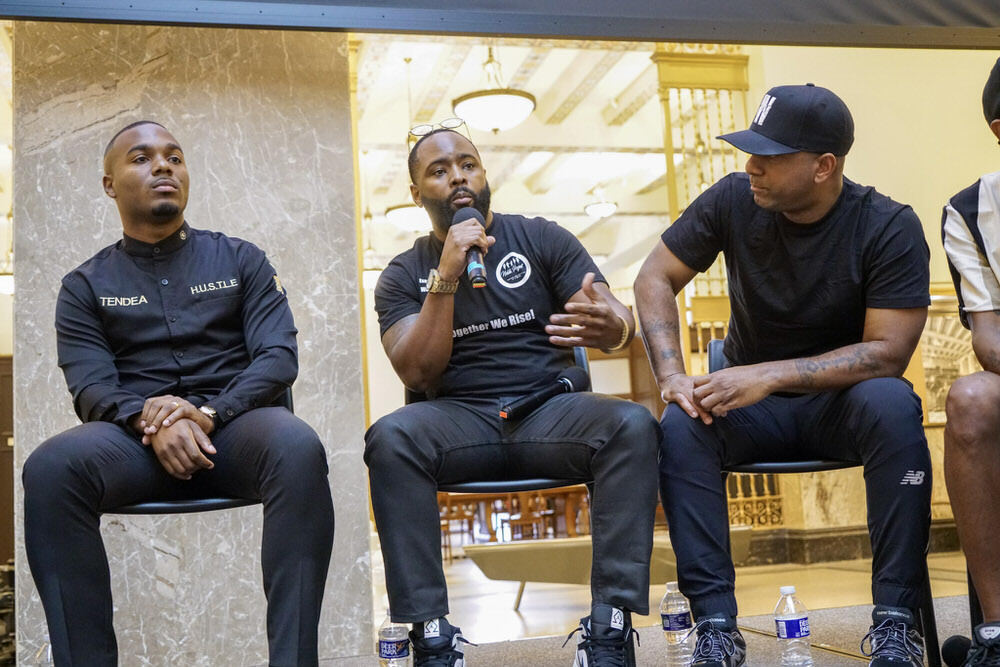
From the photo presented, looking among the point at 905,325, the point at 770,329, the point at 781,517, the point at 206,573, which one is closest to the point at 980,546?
the point at 905,325

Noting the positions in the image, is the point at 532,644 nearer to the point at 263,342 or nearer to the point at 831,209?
the point at 263,342

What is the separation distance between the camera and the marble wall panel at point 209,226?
9.51 feet

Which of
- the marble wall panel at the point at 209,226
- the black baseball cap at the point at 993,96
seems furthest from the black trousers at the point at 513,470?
the marble wall panel at the point at 209,226

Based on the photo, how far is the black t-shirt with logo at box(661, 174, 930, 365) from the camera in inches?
75.2

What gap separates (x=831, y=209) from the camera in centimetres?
197

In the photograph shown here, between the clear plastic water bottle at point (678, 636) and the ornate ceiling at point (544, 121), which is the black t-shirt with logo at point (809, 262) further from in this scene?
the ornate ceiling at point (544, 121)

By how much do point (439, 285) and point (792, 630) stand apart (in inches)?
37.3

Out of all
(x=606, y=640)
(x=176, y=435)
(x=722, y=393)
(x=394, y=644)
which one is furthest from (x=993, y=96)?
(x=176, y=435)

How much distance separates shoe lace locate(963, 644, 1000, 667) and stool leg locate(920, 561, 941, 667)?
203 mm

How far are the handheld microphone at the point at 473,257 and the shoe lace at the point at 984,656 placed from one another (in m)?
1.05

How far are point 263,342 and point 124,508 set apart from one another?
0.43 metres

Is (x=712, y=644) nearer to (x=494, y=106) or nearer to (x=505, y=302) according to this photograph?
(x=505, y=302)

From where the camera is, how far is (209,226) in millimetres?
3062

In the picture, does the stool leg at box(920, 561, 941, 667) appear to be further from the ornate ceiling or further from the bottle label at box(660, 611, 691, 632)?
the ornate ceiling
